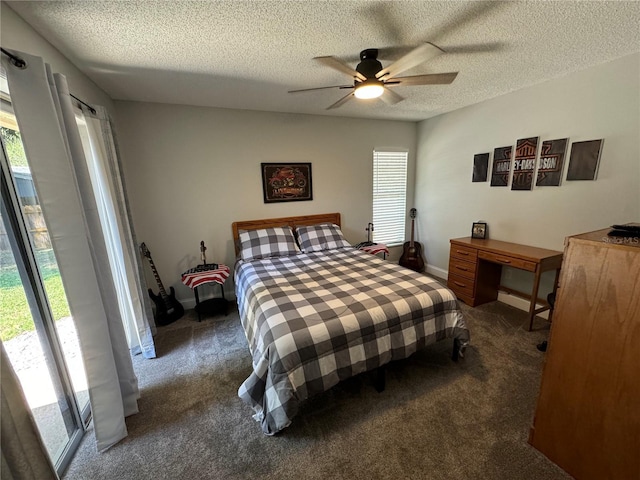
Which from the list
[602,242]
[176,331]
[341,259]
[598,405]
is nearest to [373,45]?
[602,242]

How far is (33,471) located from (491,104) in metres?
4.52

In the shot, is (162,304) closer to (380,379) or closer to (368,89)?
(380,379)

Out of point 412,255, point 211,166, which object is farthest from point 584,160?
point 211,166

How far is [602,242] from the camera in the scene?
111 centimetres

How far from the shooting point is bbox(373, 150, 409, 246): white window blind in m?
4.05

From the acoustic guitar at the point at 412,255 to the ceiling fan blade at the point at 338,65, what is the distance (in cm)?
281

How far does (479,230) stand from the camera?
321 cm

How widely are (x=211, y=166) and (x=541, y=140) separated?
365 cm

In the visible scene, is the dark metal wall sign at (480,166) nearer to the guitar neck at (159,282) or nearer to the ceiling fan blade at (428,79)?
the ceiling fan blade at (428,79)

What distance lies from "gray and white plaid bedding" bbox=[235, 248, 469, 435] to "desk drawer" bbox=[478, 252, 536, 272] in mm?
1077

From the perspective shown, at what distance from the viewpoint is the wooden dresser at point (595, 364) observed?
1055mm

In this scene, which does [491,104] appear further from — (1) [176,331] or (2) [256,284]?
(1) [176,331]

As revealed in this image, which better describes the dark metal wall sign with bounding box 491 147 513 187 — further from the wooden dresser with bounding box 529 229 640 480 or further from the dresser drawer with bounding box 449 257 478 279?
the wooden dresser with bounding box 529 229 640 480

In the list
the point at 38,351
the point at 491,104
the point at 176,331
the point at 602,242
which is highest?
the point at 491,104
